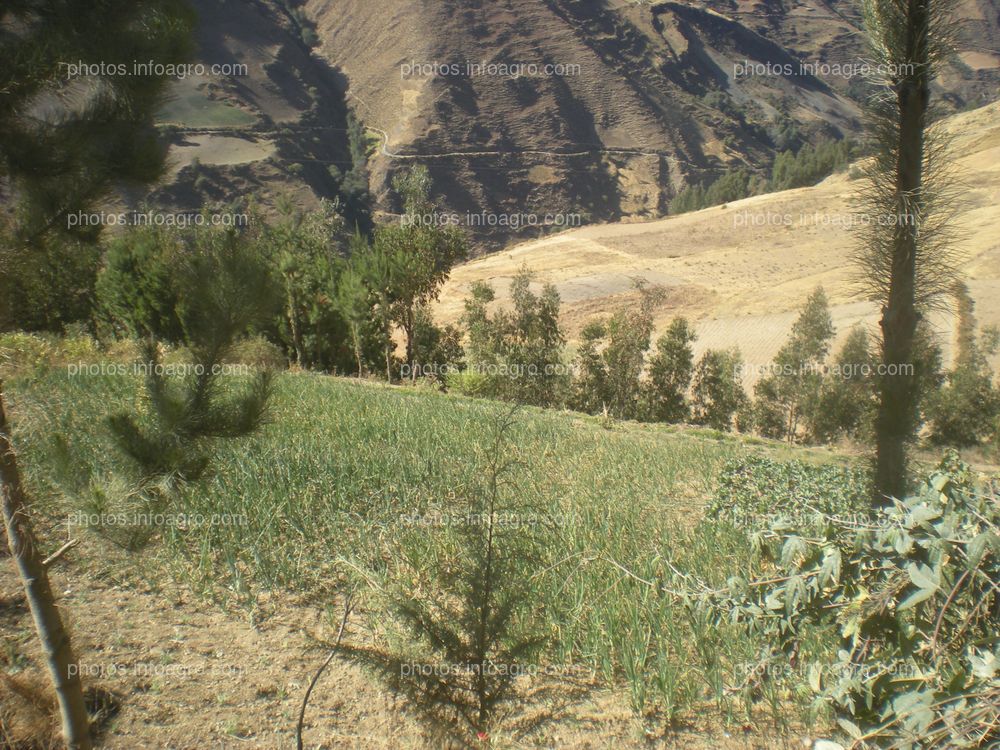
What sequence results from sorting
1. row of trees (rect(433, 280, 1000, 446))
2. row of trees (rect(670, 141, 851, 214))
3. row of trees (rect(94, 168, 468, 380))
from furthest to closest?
row of trees (rect(670, 141, 851, 214)) → row of trees (rect(433, 280, 1000, 446)) → row of trees (rect(94, 168, 468, 380))

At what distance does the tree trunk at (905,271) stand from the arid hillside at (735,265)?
3211 centimetres

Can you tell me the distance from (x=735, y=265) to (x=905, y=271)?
57.3 metres

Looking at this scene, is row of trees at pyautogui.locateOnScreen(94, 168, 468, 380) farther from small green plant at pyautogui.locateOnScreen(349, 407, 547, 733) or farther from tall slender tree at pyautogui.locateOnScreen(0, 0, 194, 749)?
small green plant at pyautogui.locateOnScreen(349, 407, 547, 733)

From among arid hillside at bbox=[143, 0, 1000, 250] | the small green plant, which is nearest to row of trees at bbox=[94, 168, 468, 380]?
the small green plant

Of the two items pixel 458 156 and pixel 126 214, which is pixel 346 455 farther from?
pixel 458 156

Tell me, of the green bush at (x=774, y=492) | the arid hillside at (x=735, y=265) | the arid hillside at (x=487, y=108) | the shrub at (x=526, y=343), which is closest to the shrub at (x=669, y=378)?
the shrub at (x=526, y=343)

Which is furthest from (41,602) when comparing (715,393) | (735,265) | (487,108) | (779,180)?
(487,108)

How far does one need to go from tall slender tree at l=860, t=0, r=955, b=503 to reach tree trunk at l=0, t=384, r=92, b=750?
11.6 feet

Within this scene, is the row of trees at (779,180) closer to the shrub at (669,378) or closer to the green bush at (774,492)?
the shrub at (669,378)

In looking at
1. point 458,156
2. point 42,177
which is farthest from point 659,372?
point 458,156

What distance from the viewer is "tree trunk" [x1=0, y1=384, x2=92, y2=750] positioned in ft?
8.18

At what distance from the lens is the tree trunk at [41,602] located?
2.49 m

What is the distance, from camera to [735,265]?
56.4 m

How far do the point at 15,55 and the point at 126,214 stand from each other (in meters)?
1.22
